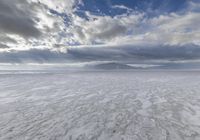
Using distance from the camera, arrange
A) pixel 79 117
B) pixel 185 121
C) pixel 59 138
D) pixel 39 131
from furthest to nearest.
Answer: pixel 79 117
pixel 185 121
pixel 39 131
pixel 59 138

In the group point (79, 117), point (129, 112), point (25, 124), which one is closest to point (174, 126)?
point (129, 112)

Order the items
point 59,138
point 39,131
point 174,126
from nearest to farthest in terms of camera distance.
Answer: point 59,138 < point 39,131 < point 174,126

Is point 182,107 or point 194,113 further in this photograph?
point 182,107

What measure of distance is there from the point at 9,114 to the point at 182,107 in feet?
39.5

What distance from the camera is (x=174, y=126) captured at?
24.0 feet

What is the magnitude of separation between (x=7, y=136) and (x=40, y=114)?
309 centimetres

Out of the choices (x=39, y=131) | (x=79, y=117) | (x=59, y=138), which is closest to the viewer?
(x=59, y=138)

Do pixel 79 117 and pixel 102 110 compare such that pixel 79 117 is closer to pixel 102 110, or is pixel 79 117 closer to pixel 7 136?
pixel 102 110

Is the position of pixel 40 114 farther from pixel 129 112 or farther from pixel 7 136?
pixel 129 112

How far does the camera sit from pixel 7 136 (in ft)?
20.4

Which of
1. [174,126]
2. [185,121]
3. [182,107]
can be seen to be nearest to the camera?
[174,126]

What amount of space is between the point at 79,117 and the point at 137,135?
3.78 metres

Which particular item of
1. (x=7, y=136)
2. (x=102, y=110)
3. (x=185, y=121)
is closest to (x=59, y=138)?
(x=7, y=136)

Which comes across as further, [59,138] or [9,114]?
[9,114]
